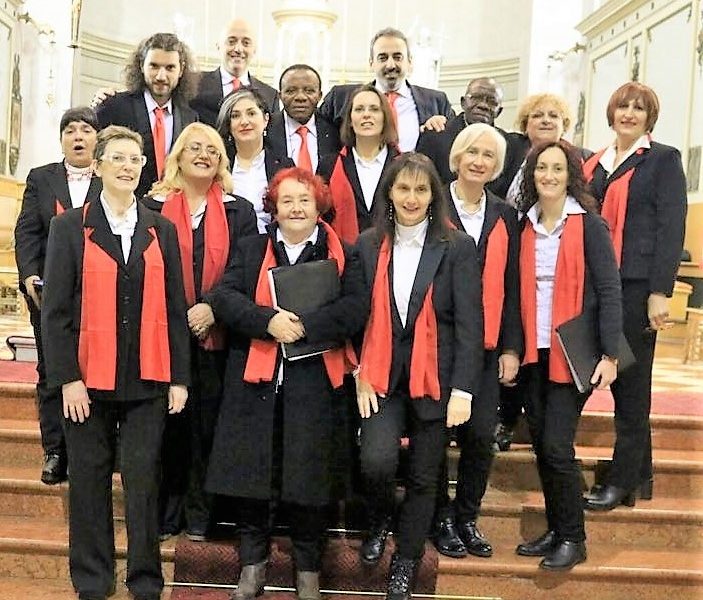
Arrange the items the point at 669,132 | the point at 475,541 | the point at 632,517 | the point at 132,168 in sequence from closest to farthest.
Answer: the point at 132,168
the point at 475,541
the point at 632,517
the point at 669,132

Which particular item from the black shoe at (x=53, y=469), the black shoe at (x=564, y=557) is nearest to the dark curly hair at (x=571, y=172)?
the black shoe at (x=564, y=557)

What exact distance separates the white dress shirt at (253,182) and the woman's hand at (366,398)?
0.87m

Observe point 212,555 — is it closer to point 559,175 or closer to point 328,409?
point 328,409

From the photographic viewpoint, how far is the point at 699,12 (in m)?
7.97

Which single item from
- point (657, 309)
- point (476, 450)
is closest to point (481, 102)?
point (657, 309)

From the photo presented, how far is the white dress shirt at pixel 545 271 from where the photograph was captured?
304 centimetres

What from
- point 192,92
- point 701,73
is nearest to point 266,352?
point 192,92

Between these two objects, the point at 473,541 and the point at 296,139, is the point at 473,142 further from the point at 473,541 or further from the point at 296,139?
the point at 473,541

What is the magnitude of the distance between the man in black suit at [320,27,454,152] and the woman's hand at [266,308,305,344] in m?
1.33

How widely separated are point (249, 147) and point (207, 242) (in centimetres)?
51

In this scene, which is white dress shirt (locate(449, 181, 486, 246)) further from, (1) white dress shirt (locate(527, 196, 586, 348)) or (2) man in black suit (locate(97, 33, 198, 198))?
(2) man in black suit (locate(97, 33, 198, 198))

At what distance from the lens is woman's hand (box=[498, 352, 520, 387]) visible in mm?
3070

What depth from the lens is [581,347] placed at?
9.75ft

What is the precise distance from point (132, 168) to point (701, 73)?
674 centimetres
